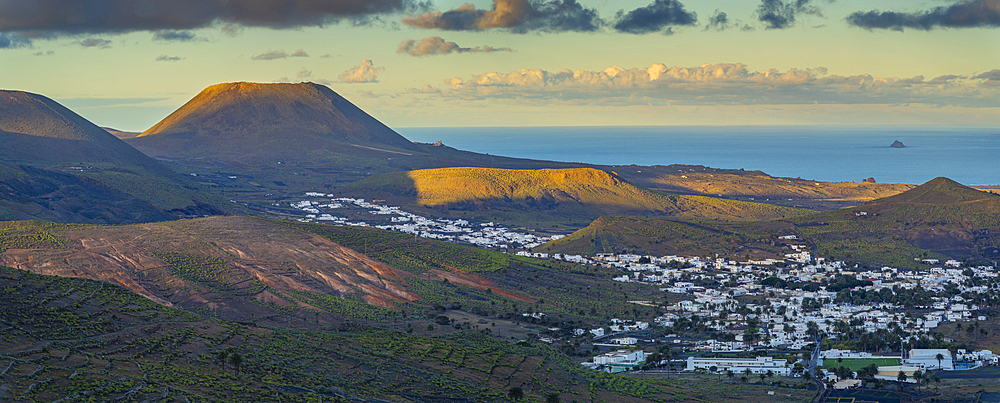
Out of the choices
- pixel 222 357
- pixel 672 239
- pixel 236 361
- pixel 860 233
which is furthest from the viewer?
pixel 672 239

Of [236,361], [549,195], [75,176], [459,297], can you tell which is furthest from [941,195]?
[75,176]

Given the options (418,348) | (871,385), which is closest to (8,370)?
(418,348)

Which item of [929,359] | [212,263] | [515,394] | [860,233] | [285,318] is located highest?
[860,233]

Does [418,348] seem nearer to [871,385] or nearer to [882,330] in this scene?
[871,385]

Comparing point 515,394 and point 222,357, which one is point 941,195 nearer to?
point 515,394

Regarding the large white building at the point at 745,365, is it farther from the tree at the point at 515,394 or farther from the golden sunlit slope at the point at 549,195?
the golden sunlit slope at the point at 549,195

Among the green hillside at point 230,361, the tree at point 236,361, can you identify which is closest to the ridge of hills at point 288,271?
the green hillside at point 230,361
